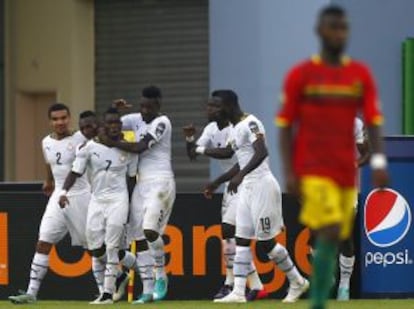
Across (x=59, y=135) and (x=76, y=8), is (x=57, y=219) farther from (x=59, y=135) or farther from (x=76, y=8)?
(x=76, y=8)

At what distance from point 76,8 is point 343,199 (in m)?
17.0

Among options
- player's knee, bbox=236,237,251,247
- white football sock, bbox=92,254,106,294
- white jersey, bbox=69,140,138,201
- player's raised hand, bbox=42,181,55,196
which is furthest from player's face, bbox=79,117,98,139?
player's knee, bbox=236,237,251,247

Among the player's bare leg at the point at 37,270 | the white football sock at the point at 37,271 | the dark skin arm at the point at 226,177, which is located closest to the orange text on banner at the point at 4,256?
the player's bare leg at the point at 37,270

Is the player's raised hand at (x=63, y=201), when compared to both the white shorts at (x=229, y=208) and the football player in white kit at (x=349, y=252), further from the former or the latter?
the football player in white kit at (x=349, y=252)

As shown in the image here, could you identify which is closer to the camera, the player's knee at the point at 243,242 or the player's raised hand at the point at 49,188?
the player's knee at the point at 243,242

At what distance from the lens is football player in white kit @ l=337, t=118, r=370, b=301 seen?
17.0 meters

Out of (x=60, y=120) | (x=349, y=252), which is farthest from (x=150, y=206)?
(x=349, y=252)

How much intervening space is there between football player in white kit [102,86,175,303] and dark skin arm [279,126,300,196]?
263 inches

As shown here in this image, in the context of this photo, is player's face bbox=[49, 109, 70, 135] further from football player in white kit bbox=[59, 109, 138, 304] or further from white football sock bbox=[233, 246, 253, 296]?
white football sock bbox=[233, 246, 253, 296]

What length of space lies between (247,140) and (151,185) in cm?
126

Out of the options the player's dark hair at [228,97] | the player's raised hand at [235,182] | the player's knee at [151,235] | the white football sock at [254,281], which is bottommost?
the white football sock at [254,281]

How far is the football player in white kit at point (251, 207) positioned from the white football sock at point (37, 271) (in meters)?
2.00

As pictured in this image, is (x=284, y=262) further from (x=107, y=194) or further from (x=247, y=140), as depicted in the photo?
(x=107, y=194)

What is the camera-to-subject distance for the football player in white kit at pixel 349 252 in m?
17.0
